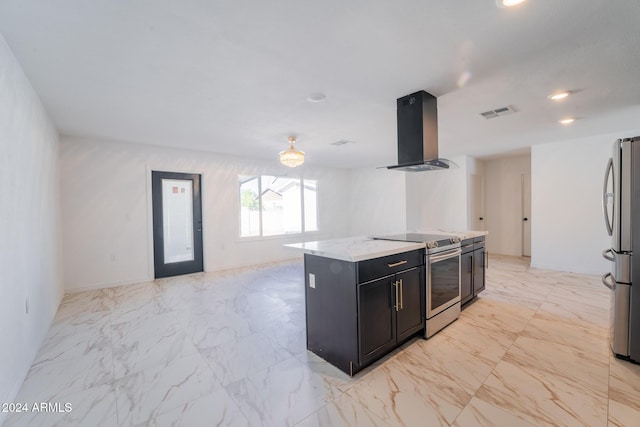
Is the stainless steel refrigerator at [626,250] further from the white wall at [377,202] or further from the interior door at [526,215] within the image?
the interior door at [526,215]

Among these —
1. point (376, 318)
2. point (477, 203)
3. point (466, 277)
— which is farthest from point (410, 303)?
point (477, 203)

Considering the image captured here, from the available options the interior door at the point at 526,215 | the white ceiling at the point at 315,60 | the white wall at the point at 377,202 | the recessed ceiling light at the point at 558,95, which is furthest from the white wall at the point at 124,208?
the interior door at the point at 526,215

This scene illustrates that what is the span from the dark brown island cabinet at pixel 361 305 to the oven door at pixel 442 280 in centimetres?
11

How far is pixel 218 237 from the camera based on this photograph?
5543mm

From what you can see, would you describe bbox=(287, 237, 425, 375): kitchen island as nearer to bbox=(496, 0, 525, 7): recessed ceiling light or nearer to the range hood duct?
the range hood duct

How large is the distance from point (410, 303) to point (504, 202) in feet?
19.3

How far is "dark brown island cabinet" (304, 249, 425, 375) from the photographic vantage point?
6.50 feet

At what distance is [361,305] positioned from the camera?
1.97 metres

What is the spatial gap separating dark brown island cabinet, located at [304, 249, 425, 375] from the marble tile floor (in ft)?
0.50

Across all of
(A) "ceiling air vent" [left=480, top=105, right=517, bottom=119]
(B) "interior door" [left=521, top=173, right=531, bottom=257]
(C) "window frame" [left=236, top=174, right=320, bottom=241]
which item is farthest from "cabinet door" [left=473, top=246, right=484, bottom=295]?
(C) "window frame" [left=236, top=174, right=320, bottom=241]

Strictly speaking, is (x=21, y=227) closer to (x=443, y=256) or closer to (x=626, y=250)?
(x=443, y=256)

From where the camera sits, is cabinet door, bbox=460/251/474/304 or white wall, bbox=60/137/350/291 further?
white wall, bbox=60/137/350/291

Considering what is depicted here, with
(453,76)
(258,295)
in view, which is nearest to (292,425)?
(258,295)

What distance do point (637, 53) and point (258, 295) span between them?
4.54 meters
